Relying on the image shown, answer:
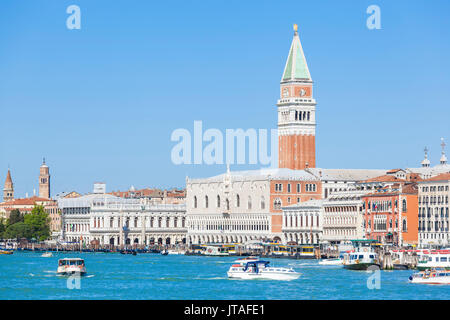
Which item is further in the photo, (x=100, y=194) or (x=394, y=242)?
(x=100, y=194)

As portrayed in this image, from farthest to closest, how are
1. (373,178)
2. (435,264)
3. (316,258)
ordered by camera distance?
(373,178), (316,258), (435,264)

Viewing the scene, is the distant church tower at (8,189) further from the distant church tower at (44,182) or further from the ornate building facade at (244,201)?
the ornate building facade at (244,201)

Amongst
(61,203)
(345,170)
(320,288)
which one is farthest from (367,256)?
(61,203)

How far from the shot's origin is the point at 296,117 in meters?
121

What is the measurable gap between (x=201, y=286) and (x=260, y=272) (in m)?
5.59

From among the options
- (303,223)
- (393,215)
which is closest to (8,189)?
(303,223)

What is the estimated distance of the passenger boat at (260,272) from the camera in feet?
203

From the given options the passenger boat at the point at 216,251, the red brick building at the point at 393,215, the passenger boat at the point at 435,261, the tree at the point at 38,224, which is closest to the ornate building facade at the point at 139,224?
the tree at the point at 38,224

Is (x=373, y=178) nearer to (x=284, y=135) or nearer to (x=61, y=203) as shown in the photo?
(x=284, y=135)

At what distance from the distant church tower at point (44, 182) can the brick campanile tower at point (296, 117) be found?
5987 centimetres

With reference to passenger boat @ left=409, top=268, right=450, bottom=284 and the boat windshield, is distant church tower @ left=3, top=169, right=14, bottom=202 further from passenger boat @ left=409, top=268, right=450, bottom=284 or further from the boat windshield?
passenger boat @ left=409, top=268, right=450, bottom=284

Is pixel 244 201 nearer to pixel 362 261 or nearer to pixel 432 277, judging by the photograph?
pixel 362 261

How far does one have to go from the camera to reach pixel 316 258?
92750 mm
